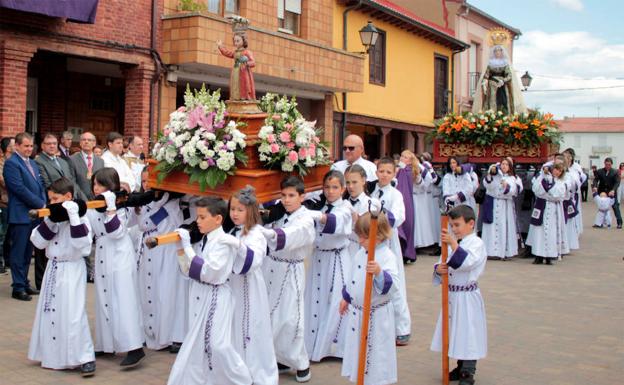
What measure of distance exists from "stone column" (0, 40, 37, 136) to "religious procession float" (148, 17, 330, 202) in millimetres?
7303

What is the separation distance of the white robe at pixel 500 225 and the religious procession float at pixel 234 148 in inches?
302

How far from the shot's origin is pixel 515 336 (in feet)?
25.0

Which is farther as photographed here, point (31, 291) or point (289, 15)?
point (289, 15)

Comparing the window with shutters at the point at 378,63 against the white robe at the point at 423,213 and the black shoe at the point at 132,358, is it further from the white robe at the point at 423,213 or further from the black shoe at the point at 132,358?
the black shoe at the point at 132,358

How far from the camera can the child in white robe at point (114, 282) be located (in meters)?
6.18

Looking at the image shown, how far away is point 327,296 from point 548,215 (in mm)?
7887

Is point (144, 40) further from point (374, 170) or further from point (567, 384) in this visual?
point (567, 384)

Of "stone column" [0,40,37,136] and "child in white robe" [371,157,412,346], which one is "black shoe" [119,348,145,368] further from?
"stone column" [0,40,37,136]

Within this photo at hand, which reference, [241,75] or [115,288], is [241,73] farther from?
[115,288]

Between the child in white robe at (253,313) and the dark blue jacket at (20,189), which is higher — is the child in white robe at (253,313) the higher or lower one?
the lower one

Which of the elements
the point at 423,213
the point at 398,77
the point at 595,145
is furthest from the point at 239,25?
the point at 595,145

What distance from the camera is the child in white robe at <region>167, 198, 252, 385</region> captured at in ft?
16.9

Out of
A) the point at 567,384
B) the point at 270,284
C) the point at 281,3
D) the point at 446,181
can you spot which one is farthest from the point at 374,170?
the point at 281,3

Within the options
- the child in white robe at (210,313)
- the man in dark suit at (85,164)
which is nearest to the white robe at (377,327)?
the child in white robe at (210,313)
